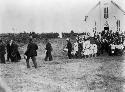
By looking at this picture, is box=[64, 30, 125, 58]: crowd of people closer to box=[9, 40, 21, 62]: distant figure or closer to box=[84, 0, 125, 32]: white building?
box=[9, 40, 21, 62]: distant figure

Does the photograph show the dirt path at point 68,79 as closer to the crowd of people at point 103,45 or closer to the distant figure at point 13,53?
the distant figure at point 13,53

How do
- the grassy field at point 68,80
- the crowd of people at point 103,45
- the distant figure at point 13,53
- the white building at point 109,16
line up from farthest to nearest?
the white building at point 109,16 → the crowd of people at point 103,45 → the distant figure at point 13,53 → the grassy field at point 68,80

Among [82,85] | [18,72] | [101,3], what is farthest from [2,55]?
[101,3]

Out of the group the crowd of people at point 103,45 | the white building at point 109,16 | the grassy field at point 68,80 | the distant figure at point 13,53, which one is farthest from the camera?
the white building at point 109,16

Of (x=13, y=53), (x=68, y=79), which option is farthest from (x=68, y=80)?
(x=13, y=53)

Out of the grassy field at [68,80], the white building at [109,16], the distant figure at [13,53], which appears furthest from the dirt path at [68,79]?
the white building at [109,16]

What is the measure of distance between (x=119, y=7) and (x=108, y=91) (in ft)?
73.7

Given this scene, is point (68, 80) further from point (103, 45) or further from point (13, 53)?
point (103, 45)

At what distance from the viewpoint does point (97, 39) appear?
22.0 m

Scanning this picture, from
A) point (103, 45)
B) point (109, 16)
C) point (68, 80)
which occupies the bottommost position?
point (68, 80)

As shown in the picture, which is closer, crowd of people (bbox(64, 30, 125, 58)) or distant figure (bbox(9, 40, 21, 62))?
distant figure (bbox(9, 40, 21, 62))

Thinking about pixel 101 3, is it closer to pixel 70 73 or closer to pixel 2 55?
pixel 2 55

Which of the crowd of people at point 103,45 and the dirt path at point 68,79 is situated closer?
the dirt path at point 68,79

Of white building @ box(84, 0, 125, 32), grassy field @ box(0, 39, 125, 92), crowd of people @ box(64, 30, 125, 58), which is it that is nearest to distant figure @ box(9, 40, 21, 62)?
crowd of people @ box(64, 30, 125, 58)
